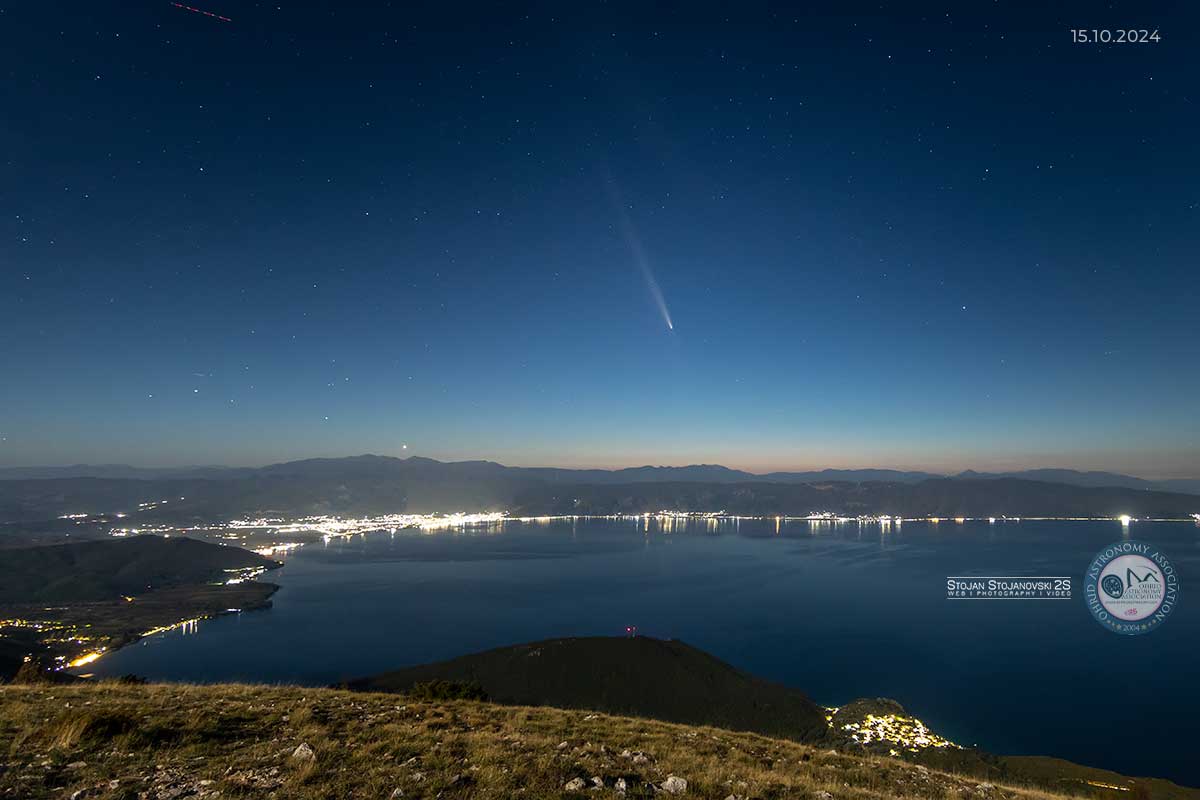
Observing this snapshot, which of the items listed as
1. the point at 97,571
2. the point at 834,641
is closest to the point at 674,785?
the point at 834,641

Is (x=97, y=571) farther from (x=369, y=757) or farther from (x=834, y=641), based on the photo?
(x=369, y=757)

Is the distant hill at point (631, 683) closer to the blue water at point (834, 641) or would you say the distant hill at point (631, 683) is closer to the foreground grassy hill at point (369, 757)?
the blue water at point (834, 641)

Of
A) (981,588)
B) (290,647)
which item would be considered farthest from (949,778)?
(981,588)

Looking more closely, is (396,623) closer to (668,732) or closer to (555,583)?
(555,583)

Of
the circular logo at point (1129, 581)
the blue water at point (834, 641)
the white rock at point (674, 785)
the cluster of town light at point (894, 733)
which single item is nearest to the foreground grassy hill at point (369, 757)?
the white rock at point (674, 785)

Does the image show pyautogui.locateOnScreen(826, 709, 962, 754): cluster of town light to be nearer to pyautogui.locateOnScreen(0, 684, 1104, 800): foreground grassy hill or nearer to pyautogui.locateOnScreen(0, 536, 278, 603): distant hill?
pyautogui.locateOnScreen(0, 684, 1104, 800): foreground grassy hill
